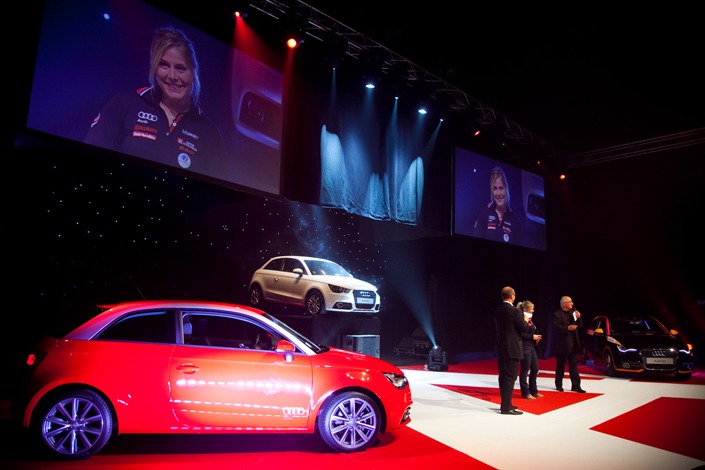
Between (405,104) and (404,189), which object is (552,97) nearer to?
(405,104)

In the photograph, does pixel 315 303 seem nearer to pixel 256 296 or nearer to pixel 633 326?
pixel 256 296

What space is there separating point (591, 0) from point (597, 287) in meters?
11.4

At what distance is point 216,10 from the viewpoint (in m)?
8.79

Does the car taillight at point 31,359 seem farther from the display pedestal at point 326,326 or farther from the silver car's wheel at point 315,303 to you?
the silver car's wheel at point 315,303

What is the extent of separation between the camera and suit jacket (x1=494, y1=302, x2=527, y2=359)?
20.6ft

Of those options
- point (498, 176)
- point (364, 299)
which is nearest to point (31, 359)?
point (364, 299)

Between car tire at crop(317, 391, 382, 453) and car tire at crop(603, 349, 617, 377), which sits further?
car tire at crop(603, 349, 617, 377)

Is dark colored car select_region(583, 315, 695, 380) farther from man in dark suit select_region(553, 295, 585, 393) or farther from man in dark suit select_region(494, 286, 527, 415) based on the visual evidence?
man in dark suit select_region(494, 286, 527, 415)

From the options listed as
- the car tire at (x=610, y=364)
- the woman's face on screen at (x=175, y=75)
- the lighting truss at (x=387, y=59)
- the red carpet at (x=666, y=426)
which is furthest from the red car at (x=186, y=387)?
the car tire at (x=610, y=364)

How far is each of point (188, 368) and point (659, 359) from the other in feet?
32.8

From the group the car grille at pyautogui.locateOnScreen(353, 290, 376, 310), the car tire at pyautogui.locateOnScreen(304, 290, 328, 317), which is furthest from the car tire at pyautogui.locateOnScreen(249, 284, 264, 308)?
the car grille at pyautogui.locateOnScreen(353, 290, 376, 310)

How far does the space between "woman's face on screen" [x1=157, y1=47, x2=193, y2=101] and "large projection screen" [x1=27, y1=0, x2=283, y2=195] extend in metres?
0.24

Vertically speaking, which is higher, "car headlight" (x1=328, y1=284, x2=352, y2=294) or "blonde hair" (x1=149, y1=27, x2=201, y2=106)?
"blonde hair" (x1=149, y1=27, x2=201, y2=106)

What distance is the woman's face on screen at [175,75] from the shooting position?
25.4ft
